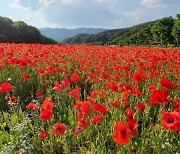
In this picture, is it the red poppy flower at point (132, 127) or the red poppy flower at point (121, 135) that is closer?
the red poppy flower at point (121, 135)

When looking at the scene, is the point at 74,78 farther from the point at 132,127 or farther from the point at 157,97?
the point at 132,127

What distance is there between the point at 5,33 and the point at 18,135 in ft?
157

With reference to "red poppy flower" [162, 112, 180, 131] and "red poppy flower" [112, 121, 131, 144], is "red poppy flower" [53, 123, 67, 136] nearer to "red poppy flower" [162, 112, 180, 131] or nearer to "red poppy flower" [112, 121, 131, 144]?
"red poppy flower" [112, 121, 131, 144]

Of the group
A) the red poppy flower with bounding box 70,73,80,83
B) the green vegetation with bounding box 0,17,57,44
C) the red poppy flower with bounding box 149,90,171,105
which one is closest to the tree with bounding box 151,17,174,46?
the green vegetation with bounding box 0,17,57,44

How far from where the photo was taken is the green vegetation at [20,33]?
1992 inches

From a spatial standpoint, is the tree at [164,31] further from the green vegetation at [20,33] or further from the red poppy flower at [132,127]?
the red poppy flower at [132,127]

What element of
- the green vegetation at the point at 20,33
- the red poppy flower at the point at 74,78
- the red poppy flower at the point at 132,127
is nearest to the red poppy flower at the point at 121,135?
the red poppy flower at the point at 132,127

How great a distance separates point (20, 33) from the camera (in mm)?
52188

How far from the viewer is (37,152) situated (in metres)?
4.71

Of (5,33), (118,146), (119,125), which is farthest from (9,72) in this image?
(5,33)

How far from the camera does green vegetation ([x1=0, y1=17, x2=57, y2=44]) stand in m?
50.6

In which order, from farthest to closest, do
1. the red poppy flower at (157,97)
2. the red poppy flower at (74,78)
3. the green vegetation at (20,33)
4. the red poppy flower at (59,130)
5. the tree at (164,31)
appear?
the tree at (164,31)
the green vegetation at (20,33)
the red poppy flower at (74,78)
the red poppy flower at (59,130)
the red poppy flower at (157,97)

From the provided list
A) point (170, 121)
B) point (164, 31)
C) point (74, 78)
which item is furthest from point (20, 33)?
point (170, 121)

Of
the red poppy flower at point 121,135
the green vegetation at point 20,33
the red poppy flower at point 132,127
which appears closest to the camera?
the red poppy flower at point 121,135
